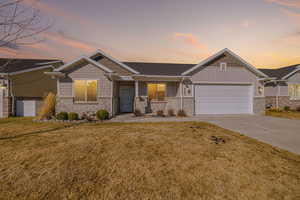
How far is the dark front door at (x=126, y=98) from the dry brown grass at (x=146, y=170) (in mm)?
8314

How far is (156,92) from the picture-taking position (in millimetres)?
12359

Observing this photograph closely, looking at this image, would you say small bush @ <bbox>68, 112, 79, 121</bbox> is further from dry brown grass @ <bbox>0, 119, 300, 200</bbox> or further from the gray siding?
dry brown grass @ <bbox>0, 119, 300, 200</bbox>

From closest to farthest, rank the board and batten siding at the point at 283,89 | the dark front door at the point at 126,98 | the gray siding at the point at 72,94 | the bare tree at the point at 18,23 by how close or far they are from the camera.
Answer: the bare tree at the point at 18,23 → the gray siding at the point at 72,94 → the dark front door at the point at 126,98 → the board and batten siding at the point at 283,89

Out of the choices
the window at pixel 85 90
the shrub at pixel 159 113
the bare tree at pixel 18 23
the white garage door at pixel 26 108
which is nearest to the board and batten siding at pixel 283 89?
the shrub at pixel 159 113

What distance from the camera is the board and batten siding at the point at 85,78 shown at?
398 inches

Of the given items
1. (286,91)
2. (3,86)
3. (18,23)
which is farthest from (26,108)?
(286,91)

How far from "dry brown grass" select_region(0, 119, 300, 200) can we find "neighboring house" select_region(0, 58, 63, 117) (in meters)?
9.21

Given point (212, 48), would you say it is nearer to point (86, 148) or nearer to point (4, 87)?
point (86, 148)

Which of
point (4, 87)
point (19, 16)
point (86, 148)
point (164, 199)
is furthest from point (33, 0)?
point (4, 87)

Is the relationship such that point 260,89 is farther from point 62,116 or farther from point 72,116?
point 62,116

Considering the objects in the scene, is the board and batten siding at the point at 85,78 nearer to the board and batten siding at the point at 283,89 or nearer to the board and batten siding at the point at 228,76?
the board and batten siding at the point at 228,76

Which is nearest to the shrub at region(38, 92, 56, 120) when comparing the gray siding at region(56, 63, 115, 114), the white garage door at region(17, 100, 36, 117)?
the gray siding at region(56, 63, 115, 114)

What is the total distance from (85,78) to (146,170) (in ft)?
30.7

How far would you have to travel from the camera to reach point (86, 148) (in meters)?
4.38
